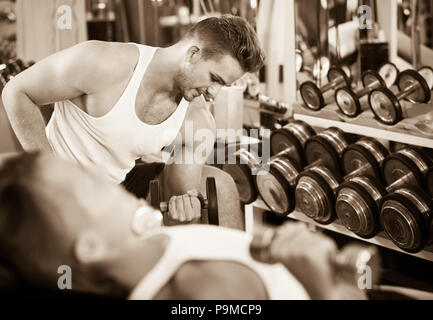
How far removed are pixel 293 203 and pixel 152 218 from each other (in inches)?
46.9

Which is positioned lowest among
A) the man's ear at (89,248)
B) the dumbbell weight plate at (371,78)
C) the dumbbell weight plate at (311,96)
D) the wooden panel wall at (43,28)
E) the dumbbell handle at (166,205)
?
the dumbbell handle at (166,205)

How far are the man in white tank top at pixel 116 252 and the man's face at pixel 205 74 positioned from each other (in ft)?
1.58

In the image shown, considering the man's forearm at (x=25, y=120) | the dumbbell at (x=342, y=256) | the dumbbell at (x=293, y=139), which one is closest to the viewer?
the dumbbell at (x=342, y=256)

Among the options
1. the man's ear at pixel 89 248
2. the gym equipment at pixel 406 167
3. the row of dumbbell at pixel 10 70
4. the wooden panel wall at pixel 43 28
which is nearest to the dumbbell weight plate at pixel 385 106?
the gym equipment at pixel 406 167

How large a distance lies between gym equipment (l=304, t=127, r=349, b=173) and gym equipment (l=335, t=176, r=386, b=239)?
6.7 inches

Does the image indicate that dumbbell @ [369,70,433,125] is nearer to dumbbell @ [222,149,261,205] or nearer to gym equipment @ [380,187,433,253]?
gym equipment @ [380,187,433,253]

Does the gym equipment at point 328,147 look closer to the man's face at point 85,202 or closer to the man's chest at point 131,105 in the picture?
the man's chest at point 131,105

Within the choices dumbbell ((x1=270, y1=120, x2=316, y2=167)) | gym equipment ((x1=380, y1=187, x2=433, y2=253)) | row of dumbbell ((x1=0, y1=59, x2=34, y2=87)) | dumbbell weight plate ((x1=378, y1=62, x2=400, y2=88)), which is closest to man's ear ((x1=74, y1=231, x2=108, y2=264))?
row of dumbbell ((x1=0, y1=59, x2=34, y2=87))

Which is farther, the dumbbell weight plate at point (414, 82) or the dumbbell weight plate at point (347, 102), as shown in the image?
the dumbbell weight plate at point (347, 102)

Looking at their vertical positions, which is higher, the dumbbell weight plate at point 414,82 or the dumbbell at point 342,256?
the dumbbell weight plate at point 414,82

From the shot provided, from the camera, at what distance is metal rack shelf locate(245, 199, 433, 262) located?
67.4 inches

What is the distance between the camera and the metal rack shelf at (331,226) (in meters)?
1.71

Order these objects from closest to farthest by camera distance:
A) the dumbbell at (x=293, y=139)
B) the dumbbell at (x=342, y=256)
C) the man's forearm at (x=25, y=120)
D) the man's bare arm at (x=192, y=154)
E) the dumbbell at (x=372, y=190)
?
1. the dumbbell at (x=342, y=256)
2. the man's forearm at (x=25, y=120)
3. the man's bare arm at (x=192, y=154)
4. the dumbbell at (x=372, y=190)
5. the dumbbell at (x=293, y=139)
